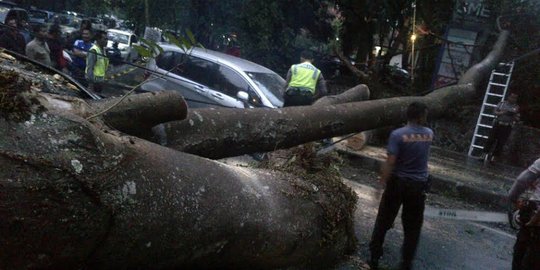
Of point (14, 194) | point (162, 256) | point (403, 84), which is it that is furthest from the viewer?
point (403, 84)

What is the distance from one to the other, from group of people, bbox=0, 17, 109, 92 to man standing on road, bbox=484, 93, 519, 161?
766 centimetres

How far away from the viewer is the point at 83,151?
7.55ft

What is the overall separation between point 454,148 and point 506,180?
9.59ft

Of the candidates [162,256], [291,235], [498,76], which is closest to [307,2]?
[498,76]

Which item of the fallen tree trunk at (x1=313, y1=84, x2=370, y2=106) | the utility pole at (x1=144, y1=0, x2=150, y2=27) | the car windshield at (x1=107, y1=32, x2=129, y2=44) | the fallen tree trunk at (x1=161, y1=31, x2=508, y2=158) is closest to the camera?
the fallen tree trunk at (x1=161, y1=31, x2=508, y2=158)

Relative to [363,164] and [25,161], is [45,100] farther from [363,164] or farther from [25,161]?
[363,164]

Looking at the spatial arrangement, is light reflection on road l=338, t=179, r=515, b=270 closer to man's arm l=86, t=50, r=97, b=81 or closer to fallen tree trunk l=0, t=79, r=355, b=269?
fallen tree trunk l=0, t=79, r=355, b=269

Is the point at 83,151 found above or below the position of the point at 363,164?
above

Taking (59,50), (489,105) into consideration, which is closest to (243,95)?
(59,50)

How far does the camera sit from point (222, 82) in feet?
29.5

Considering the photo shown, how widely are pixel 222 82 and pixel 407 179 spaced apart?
510 cm

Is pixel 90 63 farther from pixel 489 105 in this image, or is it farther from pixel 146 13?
pixel 489 105

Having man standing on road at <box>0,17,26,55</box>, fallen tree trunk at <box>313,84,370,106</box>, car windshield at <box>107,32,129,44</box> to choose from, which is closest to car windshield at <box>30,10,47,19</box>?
car windshield at <box>107,32,129,44</box>

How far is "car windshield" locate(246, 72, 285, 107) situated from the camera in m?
8.65
